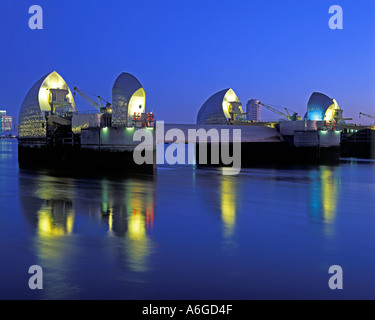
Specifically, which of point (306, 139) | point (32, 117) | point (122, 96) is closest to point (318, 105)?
point (306, 139)

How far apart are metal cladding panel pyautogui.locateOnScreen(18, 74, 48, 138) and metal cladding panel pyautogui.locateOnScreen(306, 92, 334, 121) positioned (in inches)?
1401

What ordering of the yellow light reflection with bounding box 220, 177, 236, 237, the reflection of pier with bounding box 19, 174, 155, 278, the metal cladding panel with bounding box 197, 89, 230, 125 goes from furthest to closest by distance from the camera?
1. the metal cladding panel with bounding box 197, 89, 230, 125
2. the yellow light reflection with bounding box 220, 177, 236, 237
3. the reflection of pier with bounding box 19, 174, 155, 278

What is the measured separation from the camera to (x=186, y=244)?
11.2 metres

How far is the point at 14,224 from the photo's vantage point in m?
13.8

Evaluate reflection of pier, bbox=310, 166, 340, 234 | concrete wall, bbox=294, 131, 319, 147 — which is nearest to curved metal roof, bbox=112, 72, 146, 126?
reflection of pier, bbox=310, 166, 340, 234

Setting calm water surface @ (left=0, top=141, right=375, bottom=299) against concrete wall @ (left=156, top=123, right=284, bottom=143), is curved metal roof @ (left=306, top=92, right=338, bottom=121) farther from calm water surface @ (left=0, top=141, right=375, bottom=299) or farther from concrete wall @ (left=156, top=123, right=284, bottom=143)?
calm water surface @ (left=0, top=141, right=375, bottom=299)

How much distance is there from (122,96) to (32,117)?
53.7 feet

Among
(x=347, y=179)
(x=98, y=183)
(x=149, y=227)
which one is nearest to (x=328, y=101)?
(x=347, y=179)

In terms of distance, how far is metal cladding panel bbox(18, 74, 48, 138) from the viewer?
1773 inches

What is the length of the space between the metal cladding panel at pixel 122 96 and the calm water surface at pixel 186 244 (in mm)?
13704

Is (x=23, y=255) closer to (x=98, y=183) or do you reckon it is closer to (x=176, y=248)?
(x=176, y=248)

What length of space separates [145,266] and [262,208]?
940 centimetres

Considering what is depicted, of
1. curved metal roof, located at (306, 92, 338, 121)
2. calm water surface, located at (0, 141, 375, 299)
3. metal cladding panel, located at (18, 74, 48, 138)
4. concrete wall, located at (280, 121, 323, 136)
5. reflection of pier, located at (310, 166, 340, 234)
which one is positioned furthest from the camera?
curved metal roof, located at (306, 92, 338, 121)

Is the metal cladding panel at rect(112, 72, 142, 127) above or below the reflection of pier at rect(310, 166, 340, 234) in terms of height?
above
